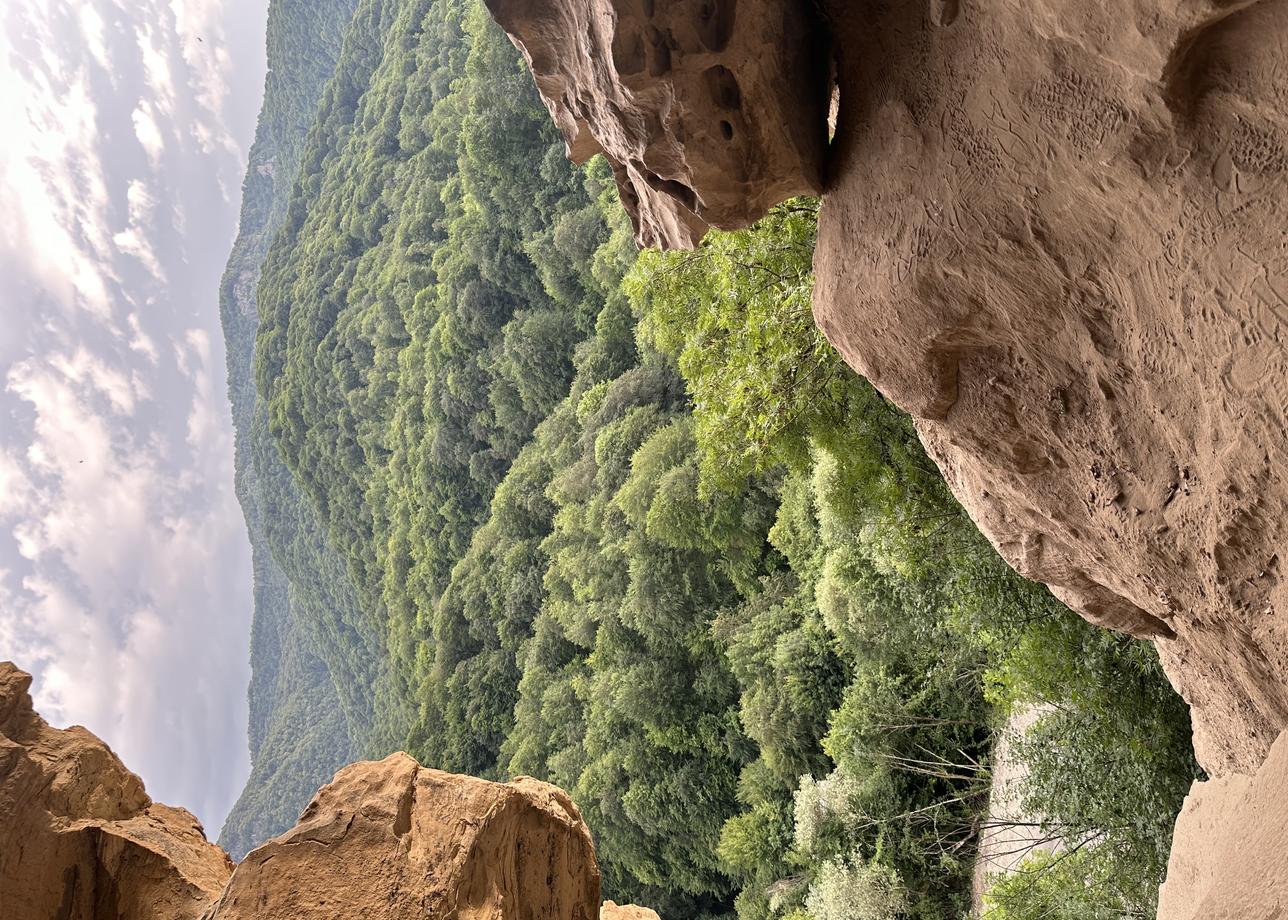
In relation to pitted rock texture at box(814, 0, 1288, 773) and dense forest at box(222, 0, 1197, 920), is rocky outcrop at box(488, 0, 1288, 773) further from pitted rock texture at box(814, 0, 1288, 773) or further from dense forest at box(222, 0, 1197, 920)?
dense forest at box(222, 0, 1197, 920)

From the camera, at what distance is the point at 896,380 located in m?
5.45

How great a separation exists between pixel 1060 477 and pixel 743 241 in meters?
7.76

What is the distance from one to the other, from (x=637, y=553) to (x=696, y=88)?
23125 mm

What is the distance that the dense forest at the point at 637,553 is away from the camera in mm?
12336

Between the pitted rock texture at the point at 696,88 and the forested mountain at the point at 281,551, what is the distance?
5817 centimetres

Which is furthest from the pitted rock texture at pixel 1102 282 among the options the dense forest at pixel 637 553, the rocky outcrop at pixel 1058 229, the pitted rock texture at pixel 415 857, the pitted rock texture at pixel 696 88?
the dense forest at pixel 637 553

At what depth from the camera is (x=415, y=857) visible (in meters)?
6.04

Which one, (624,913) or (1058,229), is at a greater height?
(1058,229)

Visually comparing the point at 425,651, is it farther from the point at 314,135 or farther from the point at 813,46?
the point at 813,46

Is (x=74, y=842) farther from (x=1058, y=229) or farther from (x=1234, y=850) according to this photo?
(x=1058, y=229)

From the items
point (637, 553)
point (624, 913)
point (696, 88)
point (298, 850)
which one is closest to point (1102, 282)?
point (696, 88)

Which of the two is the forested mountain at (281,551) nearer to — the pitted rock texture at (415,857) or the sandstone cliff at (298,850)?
the sandstone cliff at (298,850)

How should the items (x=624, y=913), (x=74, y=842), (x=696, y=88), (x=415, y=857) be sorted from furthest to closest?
(x=624, y=913), (x=74, y=842), (x=415, y=857), (x=696, y=88)

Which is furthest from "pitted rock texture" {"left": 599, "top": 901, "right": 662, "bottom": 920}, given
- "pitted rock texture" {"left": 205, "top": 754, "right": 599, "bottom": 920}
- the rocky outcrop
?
the rocky outcrop
